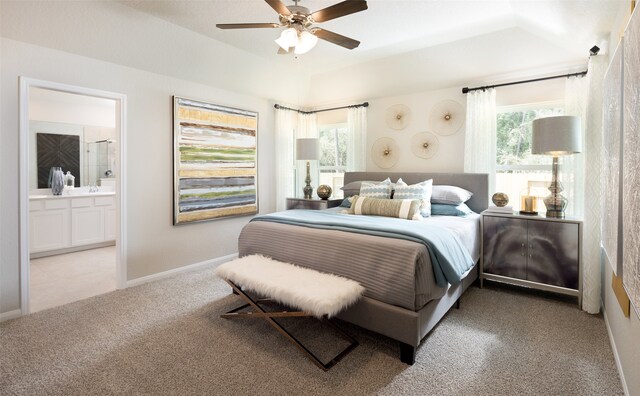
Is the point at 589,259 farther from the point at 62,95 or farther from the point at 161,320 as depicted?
the point at 62,95

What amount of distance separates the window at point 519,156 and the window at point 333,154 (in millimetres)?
2249

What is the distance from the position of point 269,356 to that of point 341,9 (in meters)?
2.32

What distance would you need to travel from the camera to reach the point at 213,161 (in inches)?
163

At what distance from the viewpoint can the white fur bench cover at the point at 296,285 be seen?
1.97 m

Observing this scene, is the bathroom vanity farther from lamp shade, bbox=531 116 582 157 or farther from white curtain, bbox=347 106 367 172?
lamp shade, bbox=531 116 582 157

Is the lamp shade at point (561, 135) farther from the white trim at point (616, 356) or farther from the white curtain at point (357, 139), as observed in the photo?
the white curtain at point (357, 139)

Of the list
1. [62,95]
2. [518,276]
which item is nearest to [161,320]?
[518,276]

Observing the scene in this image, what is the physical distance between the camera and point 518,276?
10.3 ft

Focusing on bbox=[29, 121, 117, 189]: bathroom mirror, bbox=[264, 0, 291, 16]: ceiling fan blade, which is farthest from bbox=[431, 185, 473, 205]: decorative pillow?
bbox=[29, 121, 117, 189]: bathroom mirror

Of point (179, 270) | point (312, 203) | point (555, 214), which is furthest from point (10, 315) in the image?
point (555, 214)

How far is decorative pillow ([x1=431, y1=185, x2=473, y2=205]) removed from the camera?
3.53 metres

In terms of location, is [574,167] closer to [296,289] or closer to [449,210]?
[449,210]

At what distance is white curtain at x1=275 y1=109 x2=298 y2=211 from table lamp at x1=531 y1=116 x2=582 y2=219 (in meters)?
3.29

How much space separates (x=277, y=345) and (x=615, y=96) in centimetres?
244
